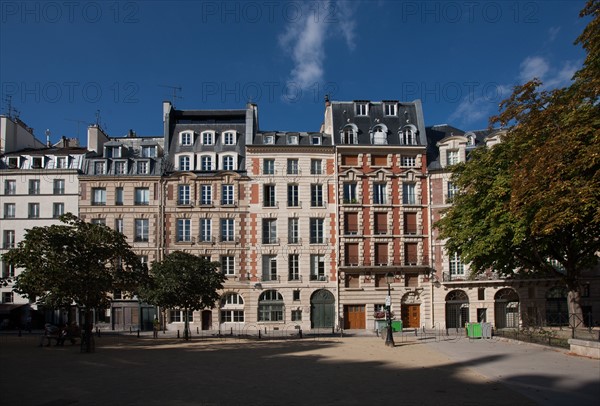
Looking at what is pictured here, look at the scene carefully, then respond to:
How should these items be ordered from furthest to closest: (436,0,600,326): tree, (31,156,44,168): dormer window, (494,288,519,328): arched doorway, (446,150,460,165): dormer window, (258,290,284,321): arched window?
(31,156,44,168): dormer window, (446,150,460,165): dormer window, (258,290,284,321): arched window, (494,288,519,328): arched doorway, (436,0,600,326): tree

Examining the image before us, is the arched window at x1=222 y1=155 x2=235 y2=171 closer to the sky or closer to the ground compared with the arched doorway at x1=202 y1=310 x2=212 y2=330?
closer to the sky

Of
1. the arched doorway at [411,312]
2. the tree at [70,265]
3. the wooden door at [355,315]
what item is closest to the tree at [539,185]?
the arched doorway at [411,312]

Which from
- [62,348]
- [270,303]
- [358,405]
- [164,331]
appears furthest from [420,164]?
[358,405]

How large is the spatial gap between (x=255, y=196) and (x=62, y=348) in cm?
2014

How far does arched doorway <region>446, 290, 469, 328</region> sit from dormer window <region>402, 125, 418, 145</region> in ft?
42.0

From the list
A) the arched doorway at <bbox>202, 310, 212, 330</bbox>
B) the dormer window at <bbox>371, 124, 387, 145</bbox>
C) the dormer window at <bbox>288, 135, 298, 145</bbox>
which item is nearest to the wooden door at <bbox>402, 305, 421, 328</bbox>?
the dormer window at <bbox>371, 124, 387, 145</bbox>

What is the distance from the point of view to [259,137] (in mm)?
44656

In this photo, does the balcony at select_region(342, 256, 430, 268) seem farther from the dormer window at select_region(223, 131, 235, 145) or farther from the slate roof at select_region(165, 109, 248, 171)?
the dormer window at select_region(223, 131, 235, 145)

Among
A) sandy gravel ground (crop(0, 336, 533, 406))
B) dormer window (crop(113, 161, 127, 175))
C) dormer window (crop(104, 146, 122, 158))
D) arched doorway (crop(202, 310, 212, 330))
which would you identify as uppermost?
dormer window (crop(104, 146, 122, 158))

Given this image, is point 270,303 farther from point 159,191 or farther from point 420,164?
point 420,164

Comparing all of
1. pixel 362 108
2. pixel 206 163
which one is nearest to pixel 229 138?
pixel 206 163

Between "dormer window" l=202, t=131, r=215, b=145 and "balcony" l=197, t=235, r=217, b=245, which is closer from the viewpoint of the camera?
→ "balcony" l=197, t=235, r=217, b=245

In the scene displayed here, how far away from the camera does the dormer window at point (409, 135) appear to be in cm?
4447

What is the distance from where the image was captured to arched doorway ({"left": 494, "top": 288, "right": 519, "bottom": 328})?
4150cm
